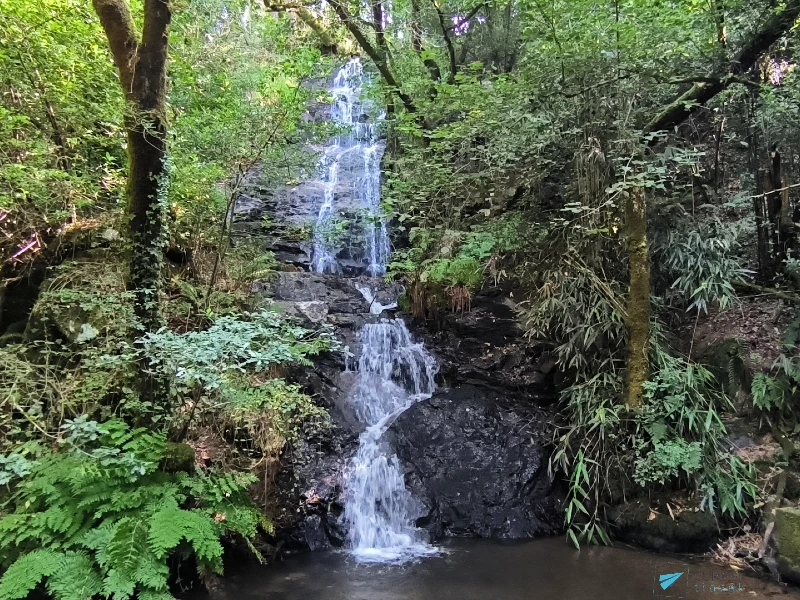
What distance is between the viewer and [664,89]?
656 cm

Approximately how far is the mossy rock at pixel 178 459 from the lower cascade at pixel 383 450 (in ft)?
6.79

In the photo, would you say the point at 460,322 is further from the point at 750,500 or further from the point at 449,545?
the point at 750,500

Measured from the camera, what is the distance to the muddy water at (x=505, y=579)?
14.1 ft

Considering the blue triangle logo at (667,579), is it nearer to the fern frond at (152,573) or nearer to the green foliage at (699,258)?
the green foliage at (699,258)

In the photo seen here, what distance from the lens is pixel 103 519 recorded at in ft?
12.7

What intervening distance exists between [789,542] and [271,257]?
726 cm

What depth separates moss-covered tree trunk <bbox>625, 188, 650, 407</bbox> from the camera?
5672 millimetres

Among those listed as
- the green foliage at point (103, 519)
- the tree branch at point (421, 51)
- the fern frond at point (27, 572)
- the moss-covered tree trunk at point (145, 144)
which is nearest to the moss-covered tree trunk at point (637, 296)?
the green foliage at point (103, 519)

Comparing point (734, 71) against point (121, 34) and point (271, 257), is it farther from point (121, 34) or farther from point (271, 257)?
point (271, 257)

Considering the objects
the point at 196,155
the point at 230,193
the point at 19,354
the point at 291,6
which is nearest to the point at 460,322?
the point at 230,193

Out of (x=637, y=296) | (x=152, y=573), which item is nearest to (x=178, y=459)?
(x=152, y=573)

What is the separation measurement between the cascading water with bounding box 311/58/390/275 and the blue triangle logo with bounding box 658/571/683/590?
19.3ft

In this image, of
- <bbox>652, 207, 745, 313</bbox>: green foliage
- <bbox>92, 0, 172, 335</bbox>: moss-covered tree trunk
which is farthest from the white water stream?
<bbox>652, 207, 745, 313</bbox>: green foliage

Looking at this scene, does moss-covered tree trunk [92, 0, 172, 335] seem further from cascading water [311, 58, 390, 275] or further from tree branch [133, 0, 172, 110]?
cascading water [311, 58, 390, 275]
